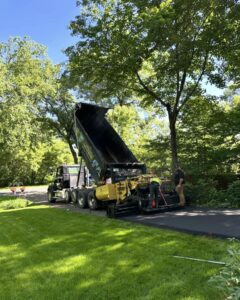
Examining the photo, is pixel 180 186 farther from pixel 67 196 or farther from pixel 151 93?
pixel 67 196

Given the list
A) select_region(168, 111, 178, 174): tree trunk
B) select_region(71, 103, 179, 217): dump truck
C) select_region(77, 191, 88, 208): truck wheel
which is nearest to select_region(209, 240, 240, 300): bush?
select_region(71, 103, 179, 217): dump truck

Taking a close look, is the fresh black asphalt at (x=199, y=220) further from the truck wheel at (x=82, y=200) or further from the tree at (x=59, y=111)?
the tree at (x=59, y=111)

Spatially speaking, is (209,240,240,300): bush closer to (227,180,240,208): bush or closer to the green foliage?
(227,180,240,208): bush

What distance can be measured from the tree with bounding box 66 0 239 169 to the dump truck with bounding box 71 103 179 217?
2.40 meters

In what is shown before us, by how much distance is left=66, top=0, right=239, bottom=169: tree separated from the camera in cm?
1440

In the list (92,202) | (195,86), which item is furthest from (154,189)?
(195,86)

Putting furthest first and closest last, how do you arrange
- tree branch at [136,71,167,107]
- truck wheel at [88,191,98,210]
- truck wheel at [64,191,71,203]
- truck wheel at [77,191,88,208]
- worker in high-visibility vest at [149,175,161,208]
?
1. truck wheel at [64,191,71,203]
2. tree branch at [136,71,167,107]
3. truck wheel at [77,191,88,208]
4. truck wheel at [88,191,98,210]
5. worker in high-visibility vest at [149,175,161,208]

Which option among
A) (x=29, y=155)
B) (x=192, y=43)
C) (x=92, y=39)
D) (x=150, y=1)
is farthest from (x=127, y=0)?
(x=29, y=155)

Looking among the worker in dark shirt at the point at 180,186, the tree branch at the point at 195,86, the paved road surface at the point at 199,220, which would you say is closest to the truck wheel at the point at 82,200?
the paved road surface at the point at 199,220

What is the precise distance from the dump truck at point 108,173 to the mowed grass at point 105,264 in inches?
96.3

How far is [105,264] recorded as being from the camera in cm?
636

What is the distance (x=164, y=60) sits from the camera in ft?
52.9

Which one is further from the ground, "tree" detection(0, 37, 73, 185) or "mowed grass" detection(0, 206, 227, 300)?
"tree" detection(0, 37, 73, 185)

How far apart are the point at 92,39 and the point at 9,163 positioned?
36384mm
